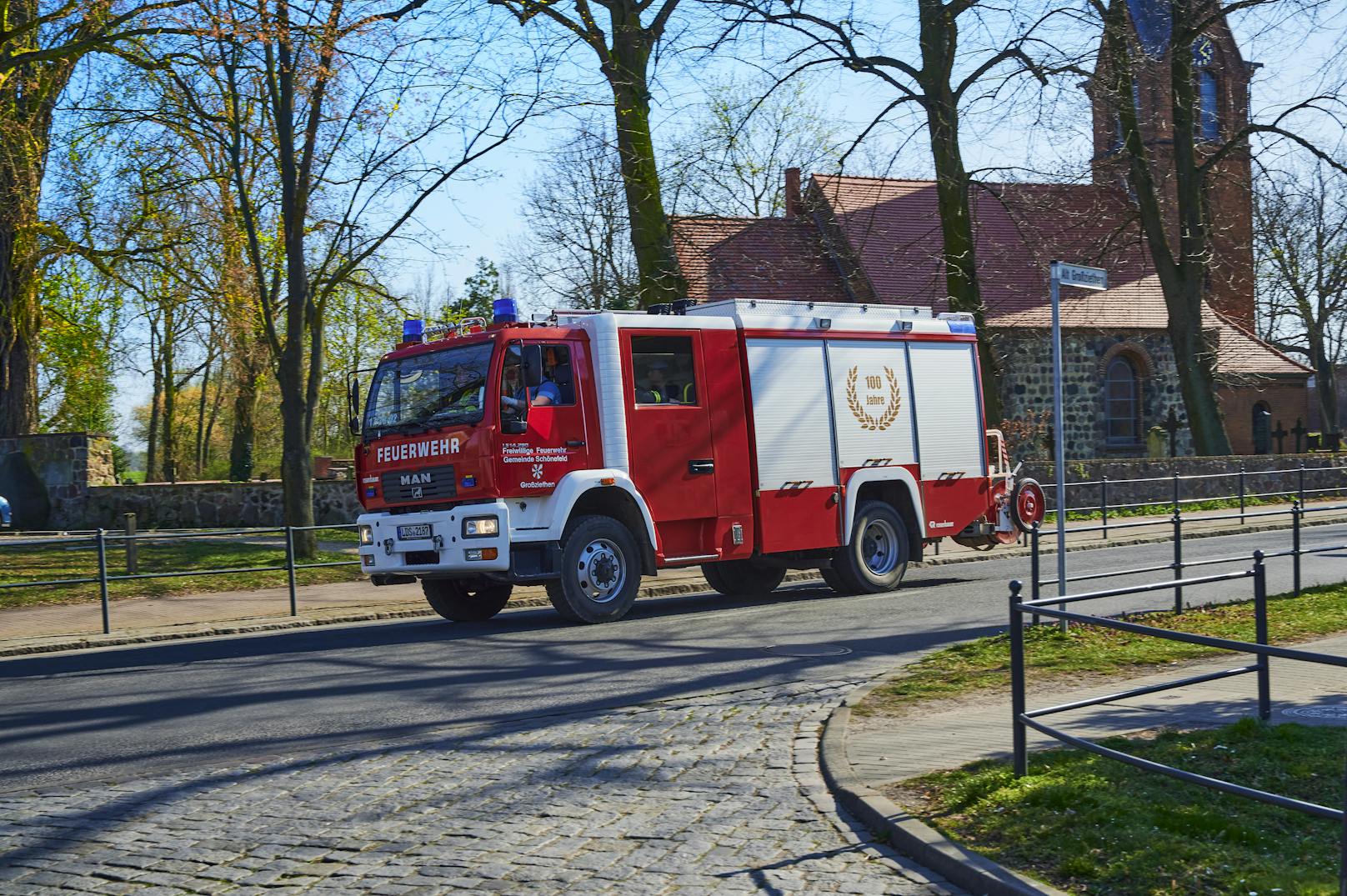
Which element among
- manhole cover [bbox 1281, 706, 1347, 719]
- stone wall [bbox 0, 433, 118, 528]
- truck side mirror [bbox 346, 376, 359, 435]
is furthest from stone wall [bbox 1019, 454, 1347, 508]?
stone wall [bbox 0, 433, 118, 528]

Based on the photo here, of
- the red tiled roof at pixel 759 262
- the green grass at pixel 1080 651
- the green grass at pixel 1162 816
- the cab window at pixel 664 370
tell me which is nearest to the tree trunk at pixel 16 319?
the cab window at pixel 664 370

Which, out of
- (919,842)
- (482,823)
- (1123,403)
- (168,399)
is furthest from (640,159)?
(168,399)

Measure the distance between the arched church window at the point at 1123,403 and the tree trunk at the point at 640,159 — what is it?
909 inches

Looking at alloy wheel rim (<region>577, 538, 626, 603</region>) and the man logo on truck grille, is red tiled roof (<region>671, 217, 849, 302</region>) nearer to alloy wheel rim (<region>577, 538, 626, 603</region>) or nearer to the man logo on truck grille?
the man logo on truck grille

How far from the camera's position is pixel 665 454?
14.8 meters

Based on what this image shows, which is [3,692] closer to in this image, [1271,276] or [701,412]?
[701,412]

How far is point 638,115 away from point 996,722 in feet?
61.8

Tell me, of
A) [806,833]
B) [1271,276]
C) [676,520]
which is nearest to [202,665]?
[676,520]

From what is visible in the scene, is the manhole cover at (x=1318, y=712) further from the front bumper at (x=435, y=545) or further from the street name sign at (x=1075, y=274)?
the front bumper at (x=435, y=545)

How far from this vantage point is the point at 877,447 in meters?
17.0

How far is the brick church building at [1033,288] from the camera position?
3891 centimetres

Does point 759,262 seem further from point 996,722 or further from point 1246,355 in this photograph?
point 996,722

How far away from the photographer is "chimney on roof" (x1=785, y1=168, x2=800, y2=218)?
1778 inches

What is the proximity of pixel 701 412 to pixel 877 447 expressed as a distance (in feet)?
9.34
